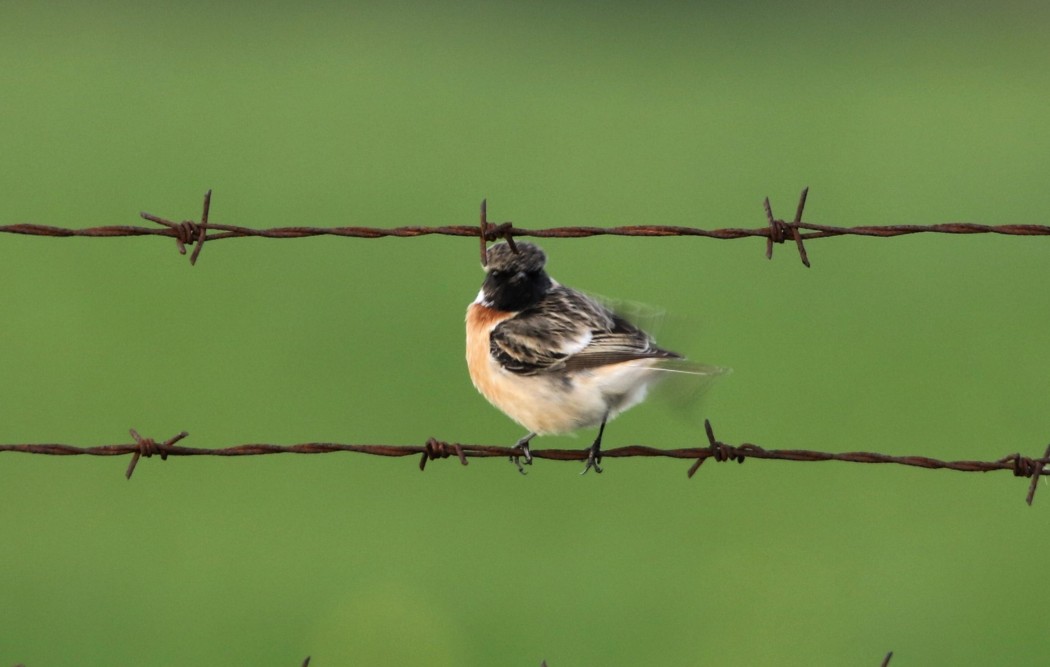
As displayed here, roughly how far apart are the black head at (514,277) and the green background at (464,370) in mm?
623

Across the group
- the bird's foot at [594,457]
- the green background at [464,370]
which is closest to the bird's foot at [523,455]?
the bird's foot at [594,457]

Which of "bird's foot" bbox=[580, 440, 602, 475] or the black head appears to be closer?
"bird's foot" bbox=[580, 440, 602, 475]

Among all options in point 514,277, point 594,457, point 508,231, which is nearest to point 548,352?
point 514,277

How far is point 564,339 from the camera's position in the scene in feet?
19.5

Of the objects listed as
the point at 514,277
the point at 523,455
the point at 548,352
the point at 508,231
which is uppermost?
the point at 508,231

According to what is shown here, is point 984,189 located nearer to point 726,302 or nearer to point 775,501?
point 726,302

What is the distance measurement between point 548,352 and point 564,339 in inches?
3.2

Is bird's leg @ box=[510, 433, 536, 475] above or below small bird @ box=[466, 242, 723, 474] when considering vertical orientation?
below

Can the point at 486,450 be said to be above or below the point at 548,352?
below

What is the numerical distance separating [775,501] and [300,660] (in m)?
4.07

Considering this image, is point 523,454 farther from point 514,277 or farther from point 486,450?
point 514,277

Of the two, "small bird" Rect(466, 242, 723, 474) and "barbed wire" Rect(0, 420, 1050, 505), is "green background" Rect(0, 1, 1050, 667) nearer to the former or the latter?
"small bird" Rect(466, 242, 723, 474)

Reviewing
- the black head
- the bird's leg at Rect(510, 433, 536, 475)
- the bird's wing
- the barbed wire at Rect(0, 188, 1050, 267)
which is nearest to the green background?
the bird's wing

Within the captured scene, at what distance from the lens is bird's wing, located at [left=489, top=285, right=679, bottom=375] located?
5.85 metres
